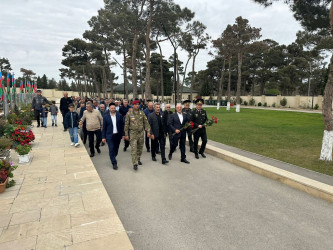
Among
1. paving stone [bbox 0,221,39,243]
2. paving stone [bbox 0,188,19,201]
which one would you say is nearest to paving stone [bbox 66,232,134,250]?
paving stone [bbox 0,221,39,243]

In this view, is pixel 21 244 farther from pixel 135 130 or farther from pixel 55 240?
pixel 135 130

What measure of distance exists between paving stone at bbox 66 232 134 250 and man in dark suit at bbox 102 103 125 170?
3611 millimetres

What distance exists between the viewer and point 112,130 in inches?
252

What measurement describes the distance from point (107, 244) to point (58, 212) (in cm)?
120

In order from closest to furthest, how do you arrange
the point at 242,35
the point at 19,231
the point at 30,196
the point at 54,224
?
the point at 19,231, the point at 54,224, the point at 30,196, the point at 242,35

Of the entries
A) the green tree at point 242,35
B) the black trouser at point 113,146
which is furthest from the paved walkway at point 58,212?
the green tree at point 242,35

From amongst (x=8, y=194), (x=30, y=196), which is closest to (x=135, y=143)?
(x=30, y=196)

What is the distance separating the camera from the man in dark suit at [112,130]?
20.6 ft

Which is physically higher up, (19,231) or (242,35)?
(242,35)

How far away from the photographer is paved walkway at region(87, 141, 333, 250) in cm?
296

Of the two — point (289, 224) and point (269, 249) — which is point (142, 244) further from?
point (289, 224)

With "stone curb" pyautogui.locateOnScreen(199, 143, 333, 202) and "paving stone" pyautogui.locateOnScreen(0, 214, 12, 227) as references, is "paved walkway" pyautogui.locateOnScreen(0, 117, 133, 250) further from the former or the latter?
"stone curb" pyautogui.locateOnScreen(199, 143, 333, 202)

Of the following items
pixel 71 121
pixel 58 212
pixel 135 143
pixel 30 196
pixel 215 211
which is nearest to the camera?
pixel 58 212

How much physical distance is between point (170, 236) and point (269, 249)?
4.12 ft
